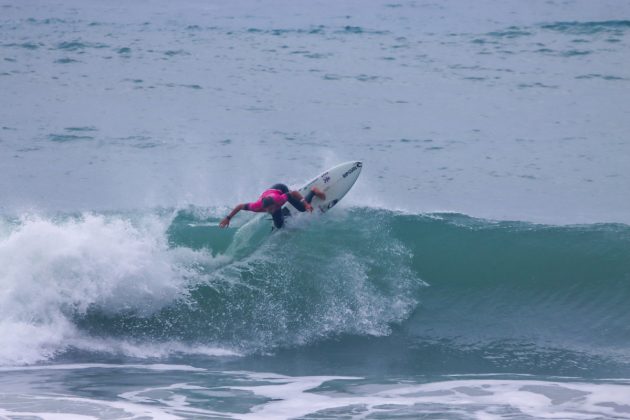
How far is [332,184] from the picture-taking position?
1291 cm

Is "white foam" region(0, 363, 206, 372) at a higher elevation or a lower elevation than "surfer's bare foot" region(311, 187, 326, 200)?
lower

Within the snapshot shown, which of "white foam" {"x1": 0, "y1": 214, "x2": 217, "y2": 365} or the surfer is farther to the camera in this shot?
the surfer

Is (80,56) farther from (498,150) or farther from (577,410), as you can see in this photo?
(577,410)

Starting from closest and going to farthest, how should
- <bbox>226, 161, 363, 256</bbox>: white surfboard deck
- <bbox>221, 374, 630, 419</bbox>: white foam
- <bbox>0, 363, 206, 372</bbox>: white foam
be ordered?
1. <bbox>221, 374, 630, 419</bbox>: white foam
2. <bbox>0, 363, 206, 372</bbox>: white foam
3. <bbox>226, 161, 363, 256</bbox>: white surfboard deck

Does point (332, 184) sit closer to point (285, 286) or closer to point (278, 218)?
point (278, 218)

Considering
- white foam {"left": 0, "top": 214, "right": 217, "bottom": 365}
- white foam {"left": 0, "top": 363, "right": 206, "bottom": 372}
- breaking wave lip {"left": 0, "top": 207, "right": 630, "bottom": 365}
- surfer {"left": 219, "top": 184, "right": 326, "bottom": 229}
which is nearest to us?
white foam {"left": 0, "top": 363, "right": 206, "bottom": 372}

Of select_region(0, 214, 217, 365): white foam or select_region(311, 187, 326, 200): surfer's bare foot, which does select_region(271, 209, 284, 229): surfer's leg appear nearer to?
select_region(311, 187, 326, 200): surfer's bare foot

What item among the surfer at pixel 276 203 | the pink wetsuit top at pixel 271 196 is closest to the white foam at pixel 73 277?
the surfer at pixel 276 203

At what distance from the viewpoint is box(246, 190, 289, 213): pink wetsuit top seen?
1141 centimetres

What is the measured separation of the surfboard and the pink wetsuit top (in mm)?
955

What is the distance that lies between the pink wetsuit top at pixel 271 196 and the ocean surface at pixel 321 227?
740 millimetres

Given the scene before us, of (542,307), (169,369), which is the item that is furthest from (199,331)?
(542,307)

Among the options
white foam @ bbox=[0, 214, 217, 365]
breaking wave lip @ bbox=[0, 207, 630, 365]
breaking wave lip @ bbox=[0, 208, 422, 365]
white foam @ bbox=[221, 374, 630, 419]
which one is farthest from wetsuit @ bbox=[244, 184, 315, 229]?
white foam @ bbox=[221, 374, 630, 419]

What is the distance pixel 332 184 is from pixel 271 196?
165cm
